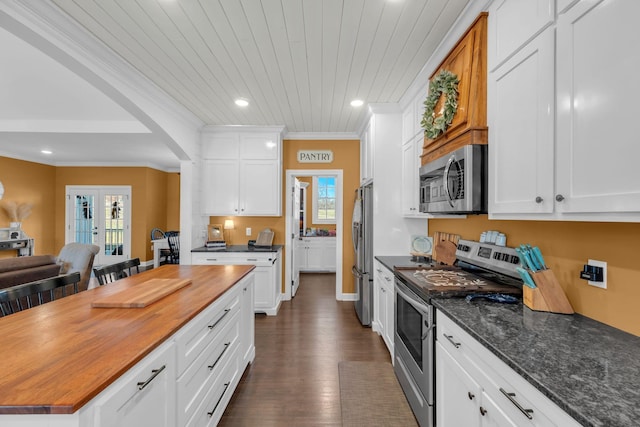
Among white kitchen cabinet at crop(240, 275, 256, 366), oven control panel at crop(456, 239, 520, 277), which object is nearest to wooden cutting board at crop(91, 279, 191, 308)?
white kitchen cabinet at crop(240, 275, 256, 366)

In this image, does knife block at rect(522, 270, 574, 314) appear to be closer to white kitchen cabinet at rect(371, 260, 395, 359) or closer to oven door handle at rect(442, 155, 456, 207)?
oven door handle at rect(442, 155, 456, 207)

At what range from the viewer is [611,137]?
3.09 feet

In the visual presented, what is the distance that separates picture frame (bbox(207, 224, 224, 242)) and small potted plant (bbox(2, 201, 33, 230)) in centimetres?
497

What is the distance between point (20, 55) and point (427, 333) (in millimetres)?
3984

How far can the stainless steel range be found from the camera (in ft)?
5.50

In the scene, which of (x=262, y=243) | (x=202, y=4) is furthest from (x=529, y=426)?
(x=262, y=243)

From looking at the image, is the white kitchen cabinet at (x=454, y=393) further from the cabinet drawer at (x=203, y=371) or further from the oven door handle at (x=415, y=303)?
the cabinet drawer at (x=203, y=371)

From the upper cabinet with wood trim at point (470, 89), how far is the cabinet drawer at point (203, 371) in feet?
6.63

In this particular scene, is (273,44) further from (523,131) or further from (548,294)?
(548,294)

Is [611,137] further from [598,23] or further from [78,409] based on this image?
[78,409]

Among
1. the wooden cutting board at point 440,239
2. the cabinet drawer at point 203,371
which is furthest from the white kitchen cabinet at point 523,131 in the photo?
the cabinet drawer at point 203,371

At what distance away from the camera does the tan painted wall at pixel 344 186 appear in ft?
15.3

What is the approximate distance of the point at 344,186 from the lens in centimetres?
475

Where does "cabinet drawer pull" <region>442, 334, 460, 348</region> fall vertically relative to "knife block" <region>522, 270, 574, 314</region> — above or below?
below
